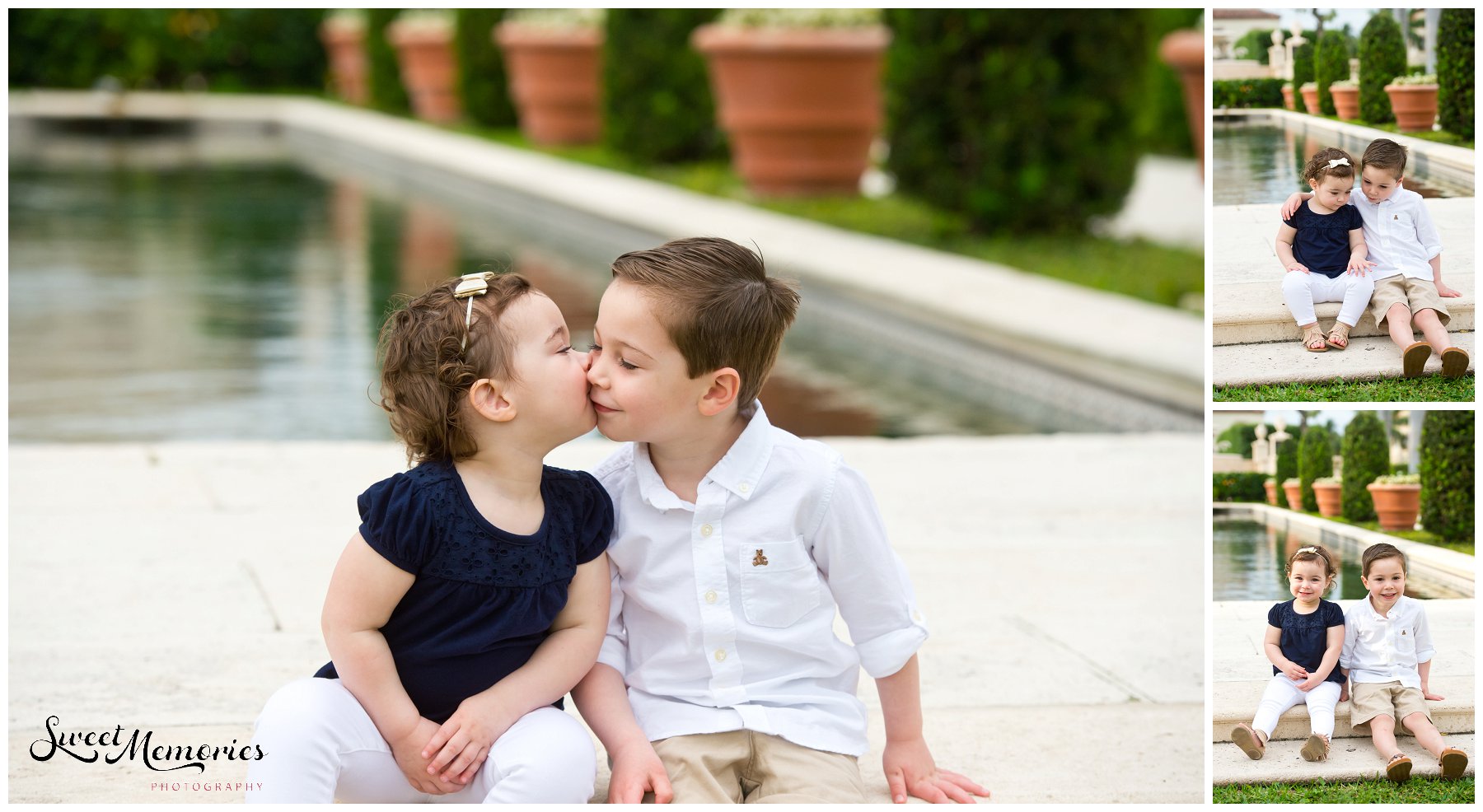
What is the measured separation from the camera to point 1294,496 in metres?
1.92

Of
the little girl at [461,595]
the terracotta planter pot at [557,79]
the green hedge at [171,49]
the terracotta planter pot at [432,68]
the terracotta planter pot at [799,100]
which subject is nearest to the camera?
the little girl at [461,595]

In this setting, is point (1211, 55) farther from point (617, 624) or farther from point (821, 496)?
point (617, 624)

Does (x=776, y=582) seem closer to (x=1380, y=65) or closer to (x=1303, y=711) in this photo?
(x=1303, y=711)

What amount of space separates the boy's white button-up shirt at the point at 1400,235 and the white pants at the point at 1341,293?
2cm

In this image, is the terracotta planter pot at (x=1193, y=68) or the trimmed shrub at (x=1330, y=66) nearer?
the trimmed shrub at (x=1330, y=66)

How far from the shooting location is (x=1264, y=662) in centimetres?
191

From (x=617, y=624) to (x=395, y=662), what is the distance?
0.33m

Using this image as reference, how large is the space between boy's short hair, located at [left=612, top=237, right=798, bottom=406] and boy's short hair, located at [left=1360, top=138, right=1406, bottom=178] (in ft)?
2.43

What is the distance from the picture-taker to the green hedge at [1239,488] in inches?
75.7

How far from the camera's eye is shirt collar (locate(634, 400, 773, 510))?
213 centimetres

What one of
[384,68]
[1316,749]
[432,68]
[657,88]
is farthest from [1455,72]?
[384,68]

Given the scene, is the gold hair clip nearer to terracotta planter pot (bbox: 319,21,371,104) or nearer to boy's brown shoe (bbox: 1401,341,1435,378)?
boy's brown shoe (bbox: 1401,341,1435,378)

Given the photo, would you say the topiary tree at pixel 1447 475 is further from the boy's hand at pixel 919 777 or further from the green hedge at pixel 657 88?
the green hedge at pixel 657 88

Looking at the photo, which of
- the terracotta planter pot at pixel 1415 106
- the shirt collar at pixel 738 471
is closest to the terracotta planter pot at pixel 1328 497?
the terracotta planter pot at pixel 1415 106
